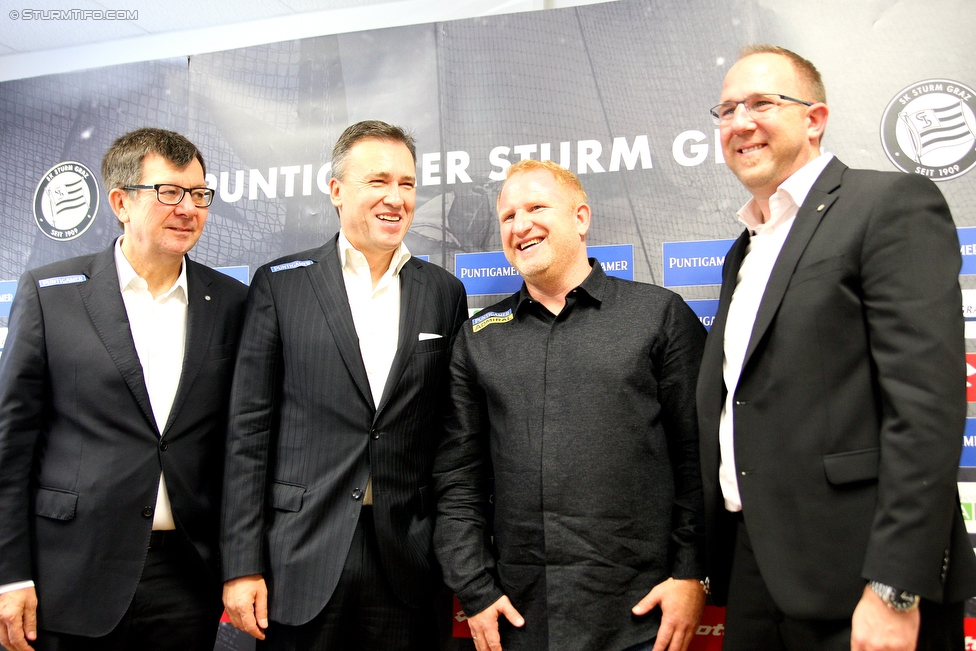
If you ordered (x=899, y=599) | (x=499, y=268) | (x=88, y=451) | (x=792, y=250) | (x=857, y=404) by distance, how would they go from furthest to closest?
(x=499, y=268), (x=88, y=451), (x=792, y=250), (x=857, y=404), (x=899, y=599)

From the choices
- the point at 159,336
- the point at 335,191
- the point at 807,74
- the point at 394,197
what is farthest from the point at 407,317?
the point at 807,74

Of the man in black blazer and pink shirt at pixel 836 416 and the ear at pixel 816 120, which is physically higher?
the ear at pixel 816 120

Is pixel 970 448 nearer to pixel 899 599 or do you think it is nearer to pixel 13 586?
pixel 899 599

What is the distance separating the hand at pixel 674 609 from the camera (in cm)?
188

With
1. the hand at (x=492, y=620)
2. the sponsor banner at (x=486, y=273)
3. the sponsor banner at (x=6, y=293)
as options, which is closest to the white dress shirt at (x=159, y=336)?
the hand at (x=492, y=620)

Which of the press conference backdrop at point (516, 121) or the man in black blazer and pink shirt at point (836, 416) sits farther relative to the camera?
the press conference backdrop at point (516, 121)

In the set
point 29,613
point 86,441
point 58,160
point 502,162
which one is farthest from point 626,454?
point 58,160

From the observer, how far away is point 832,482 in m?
1.57

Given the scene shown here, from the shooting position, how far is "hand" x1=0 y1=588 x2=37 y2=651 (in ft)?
6.42

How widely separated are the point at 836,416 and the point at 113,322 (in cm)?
205

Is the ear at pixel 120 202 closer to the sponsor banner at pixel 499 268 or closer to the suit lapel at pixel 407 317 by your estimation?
the suit lapel at pixel 407 317

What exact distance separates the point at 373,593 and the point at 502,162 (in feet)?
5.68

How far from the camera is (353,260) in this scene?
2.31 m

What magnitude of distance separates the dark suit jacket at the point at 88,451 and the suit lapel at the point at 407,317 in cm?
60
